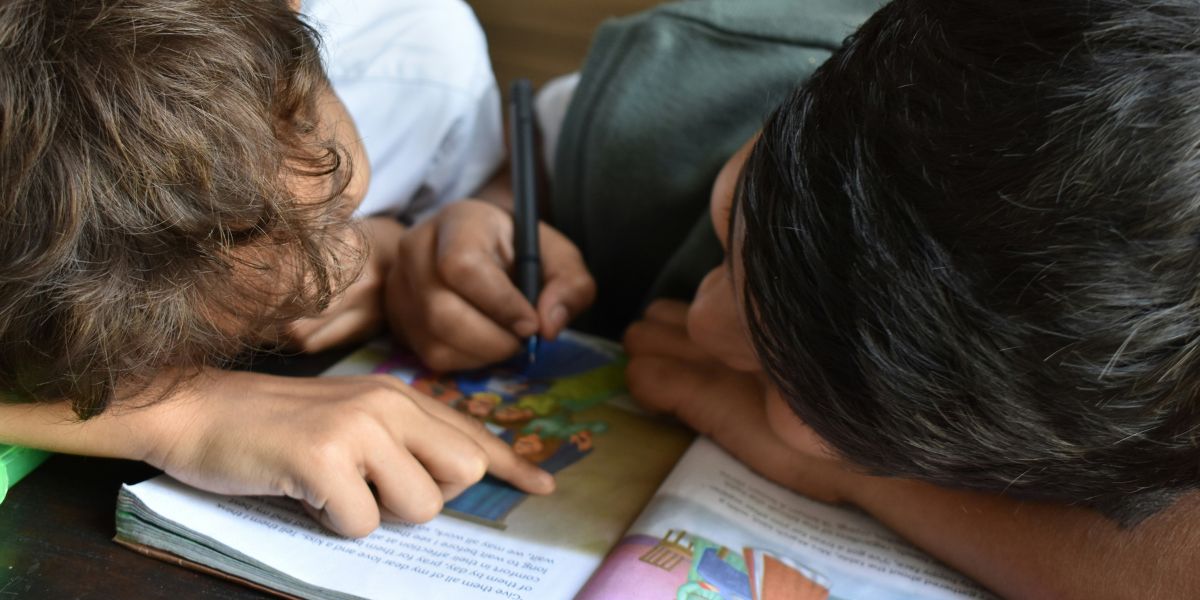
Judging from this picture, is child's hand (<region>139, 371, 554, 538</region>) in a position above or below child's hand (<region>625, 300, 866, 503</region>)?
above

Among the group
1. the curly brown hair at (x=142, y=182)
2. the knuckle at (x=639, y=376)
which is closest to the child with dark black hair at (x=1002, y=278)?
the knuckle at (x=639, y=376)

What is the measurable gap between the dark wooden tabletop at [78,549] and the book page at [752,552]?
0.20 meters

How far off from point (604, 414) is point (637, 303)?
26 centimetres

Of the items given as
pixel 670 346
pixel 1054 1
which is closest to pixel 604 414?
pixel 670 346

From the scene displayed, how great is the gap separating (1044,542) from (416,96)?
583mm

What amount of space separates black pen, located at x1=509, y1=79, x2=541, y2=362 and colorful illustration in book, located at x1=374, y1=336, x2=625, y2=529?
3cm

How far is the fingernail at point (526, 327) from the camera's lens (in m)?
0.68

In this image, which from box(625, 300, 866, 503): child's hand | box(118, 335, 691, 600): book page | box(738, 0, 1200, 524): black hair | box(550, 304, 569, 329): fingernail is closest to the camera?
box(738, 0, 1200, 524): black hair

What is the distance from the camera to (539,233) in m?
0.76

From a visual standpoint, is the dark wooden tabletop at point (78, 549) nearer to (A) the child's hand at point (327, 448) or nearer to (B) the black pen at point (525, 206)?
(A) the child's hand at point (327, 448)

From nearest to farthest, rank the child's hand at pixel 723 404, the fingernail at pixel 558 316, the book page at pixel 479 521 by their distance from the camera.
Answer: the book page at pixel 479 521
the child's hand at pixel 723 404
the fingernail at pixel 558 316

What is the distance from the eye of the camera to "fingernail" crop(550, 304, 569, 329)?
2.32ft

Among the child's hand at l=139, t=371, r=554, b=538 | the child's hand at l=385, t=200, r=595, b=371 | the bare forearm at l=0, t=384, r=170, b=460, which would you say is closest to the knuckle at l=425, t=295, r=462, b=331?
the child's hand at l=385, t=200, r=595, b=371

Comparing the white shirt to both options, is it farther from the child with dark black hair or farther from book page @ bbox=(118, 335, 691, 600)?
the child with dark black hair
